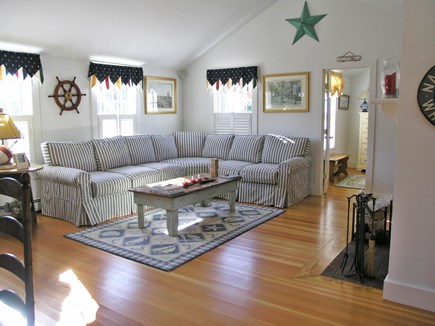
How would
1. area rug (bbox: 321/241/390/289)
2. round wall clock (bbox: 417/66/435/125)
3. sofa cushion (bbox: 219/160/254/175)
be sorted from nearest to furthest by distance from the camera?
round wall clock (bbox: 417/66/435/125)
area rug (bbox: 321/241/390/289)
sofa cushion (bbox: 219/160/254/175)

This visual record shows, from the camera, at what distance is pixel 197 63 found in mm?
7180

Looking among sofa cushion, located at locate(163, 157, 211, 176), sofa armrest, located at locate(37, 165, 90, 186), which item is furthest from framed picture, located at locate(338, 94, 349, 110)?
sofa armrest, located at locate(37, 165, 90, 186)

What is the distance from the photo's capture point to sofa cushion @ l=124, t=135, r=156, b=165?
595cm

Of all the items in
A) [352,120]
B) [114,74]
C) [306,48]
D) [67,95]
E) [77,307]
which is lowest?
[77,307]

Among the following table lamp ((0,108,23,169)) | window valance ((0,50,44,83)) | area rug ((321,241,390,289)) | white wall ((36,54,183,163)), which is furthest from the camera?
white wall ((36,54,183,163))

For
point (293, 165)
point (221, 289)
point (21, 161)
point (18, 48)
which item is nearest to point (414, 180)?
point (221, 289)

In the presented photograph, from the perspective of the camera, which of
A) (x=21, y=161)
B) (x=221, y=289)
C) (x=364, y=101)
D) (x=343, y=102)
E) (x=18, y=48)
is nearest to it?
(x=221, y=289)

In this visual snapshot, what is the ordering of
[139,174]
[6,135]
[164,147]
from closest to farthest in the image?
[6,135] < [139,174] < [164,147]

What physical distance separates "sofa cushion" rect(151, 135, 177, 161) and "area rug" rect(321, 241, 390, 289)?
346 cm

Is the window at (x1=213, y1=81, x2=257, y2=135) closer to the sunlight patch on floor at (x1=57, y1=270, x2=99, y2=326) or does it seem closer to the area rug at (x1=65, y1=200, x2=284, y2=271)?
the area rug at (x1=65, y1=200, x2=284, y2=271)

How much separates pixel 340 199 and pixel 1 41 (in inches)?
192

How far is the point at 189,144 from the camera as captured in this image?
683 centimetres

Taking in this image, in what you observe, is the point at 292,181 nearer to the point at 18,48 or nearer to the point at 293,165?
the point at 293,165

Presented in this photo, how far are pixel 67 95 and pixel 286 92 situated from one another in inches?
126
